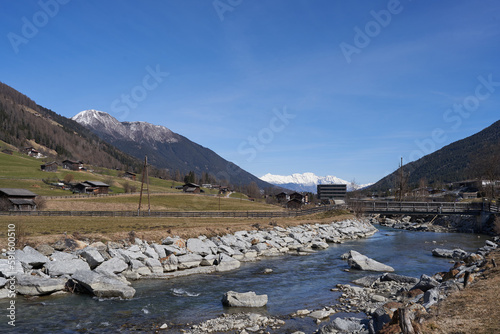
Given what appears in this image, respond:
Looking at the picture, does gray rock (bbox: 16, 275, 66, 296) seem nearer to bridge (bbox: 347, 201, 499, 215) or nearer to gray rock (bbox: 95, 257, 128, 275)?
gray rock (bbox: 95, 257, 128, 275)

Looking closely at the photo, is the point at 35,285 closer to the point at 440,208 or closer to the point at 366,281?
the point at 366,281

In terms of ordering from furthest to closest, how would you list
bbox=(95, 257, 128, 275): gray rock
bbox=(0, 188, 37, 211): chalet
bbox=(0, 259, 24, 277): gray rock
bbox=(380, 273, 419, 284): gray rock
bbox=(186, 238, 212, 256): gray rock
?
bbox=(0, 188, 37, 211): chalet → bbox=(186, 238, 212, 256): gray rock → bbox=(95, 257, 128, 275): gray rock → bbox=(380, 273, 419, 284): gray rock → bbox=(0, 259, 24, 277): gray rock

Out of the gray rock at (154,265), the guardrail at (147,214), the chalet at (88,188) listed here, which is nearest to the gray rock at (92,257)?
the gray rock at (154,265)

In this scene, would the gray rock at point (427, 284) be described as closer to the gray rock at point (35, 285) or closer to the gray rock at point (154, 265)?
the gray rock at point (154, 265)

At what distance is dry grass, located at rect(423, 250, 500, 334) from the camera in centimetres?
1107

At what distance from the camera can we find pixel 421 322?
11.8 meters

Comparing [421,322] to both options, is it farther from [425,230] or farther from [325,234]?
[425,230]

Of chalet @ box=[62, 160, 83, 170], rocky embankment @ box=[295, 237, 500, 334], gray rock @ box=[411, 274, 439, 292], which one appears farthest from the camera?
chalet @ box=[62, 160, 83, 170]

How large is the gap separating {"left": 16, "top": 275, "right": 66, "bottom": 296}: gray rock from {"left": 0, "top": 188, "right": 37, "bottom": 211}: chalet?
6023 cm

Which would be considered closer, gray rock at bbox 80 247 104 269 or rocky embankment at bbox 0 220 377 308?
rocky embankment at bbox 0 220 377 308

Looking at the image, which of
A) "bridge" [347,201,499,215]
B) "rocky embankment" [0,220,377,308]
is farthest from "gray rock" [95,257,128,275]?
"bridge" [347,201,499,215]

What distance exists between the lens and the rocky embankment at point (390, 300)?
488 inches

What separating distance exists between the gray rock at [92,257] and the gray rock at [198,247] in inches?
365

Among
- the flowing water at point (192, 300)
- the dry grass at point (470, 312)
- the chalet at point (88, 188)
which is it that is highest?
the chalet at point (88, 188)
